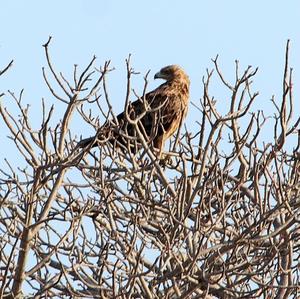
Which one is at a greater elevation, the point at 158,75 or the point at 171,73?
the point at 158,75

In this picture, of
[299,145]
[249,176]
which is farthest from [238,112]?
[249,176]

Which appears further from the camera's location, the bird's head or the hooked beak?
the hooked beak

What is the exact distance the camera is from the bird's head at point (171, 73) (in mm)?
12961

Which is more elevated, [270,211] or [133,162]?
[133,162]

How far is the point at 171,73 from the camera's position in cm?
1305

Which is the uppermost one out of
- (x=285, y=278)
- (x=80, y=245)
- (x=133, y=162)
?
(x=133, y=162)

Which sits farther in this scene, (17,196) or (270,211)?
(17,196)

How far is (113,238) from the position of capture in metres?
6.98

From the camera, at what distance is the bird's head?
42.5 feet

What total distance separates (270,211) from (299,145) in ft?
2.43

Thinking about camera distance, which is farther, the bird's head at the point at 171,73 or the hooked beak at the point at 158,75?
the hooked beak at the point at 158,75

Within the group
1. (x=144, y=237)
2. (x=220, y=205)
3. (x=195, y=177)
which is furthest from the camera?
(x=195, y=177)

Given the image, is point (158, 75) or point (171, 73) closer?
point (171, 73)

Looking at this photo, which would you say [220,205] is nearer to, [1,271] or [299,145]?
[299,145]
